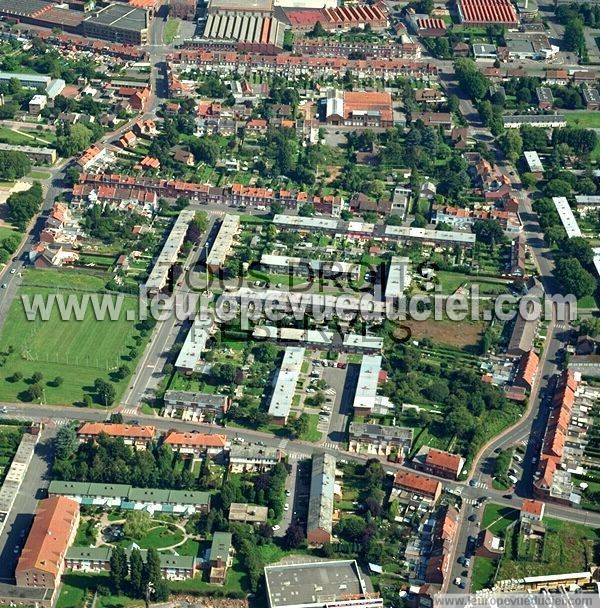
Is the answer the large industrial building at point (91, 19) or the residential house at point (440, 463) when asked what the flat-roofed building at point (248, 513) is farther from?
the large industrial building at point (91, 19)

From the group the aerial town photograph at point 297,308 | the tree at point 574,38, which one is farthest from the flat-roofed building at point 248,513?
the tree at point 574,38

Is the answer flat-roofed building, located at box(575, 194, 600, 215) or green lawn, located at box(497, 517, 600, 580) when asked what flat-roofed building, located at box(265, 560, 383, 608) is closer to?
green lawn, located at box(497, 517, 600, 580)

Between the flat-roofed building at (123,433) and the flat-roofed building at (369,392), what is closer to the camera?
the flat-roofed building at (123,433)

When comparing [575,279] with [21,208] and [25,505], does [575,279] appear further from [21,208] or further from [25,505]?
[21,208]

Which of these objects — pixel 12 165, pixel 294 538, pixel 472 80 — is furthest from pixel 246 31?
pixel 294 538

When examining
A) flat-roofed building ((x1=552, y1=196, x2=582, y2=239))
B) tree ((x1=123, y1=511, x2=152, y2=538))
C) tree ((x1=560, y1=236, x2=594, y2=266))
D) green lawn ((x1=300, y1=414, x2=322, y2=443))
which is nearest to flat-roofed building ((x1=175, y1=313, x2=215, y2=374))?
green lawn ((x1=300, y1=414, x2=322, y2=443))

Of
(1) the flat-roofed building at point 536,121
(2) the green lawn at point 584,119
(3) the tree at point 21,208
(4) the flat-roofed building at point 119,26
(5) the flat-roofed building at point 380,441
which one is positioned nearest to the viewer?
(5) the flat-roofed building at point 380,441
